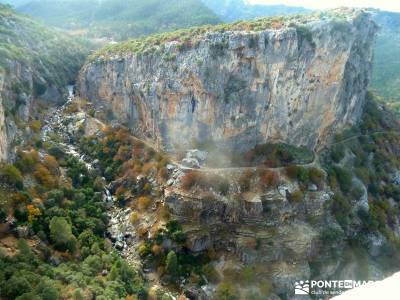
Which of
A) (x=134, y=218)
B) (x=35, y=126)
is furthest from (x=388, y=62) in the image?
(x=35, y=126)

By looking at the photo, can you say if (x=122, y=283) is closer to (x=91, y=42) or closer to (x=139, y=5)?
(x=91, y=42)

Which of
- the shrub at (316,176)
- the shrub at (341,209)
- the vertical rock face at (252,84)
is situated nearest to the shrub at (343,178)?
the shrub at (341,209)

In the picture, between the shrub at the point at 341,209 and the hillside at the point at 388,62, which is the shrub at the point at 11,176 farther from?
the hillside at the point at 388,62

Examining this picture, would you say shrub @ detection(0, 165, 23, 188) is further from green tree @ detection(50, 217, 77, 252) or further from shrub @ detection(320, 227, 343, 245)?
shrub @ detection(320, 227, 343, 245)

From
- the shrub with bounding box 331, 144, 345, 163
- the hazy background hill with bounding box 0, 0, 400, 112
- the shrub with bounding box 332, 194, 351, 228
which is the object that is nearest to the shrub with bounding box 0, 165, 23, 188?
the shrub with bounding box 332, 194, 351, 228

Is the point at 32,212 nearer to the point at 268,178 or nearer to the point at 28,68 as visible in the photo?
the point at 268,178

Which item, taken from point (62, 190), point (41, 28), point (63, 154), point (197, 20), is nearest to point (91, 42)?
point (41, 28)

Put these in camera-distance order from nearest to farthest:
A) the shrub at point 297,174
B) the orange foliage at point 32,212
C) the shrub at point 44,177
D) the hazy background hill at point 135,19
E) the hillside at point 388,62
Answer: the orange foliage at point 32,212 → the shrub at point 44,177 → the shrub at point 297,174 → the hazy background hill at point 135,19 → the hillside at point 388,62
